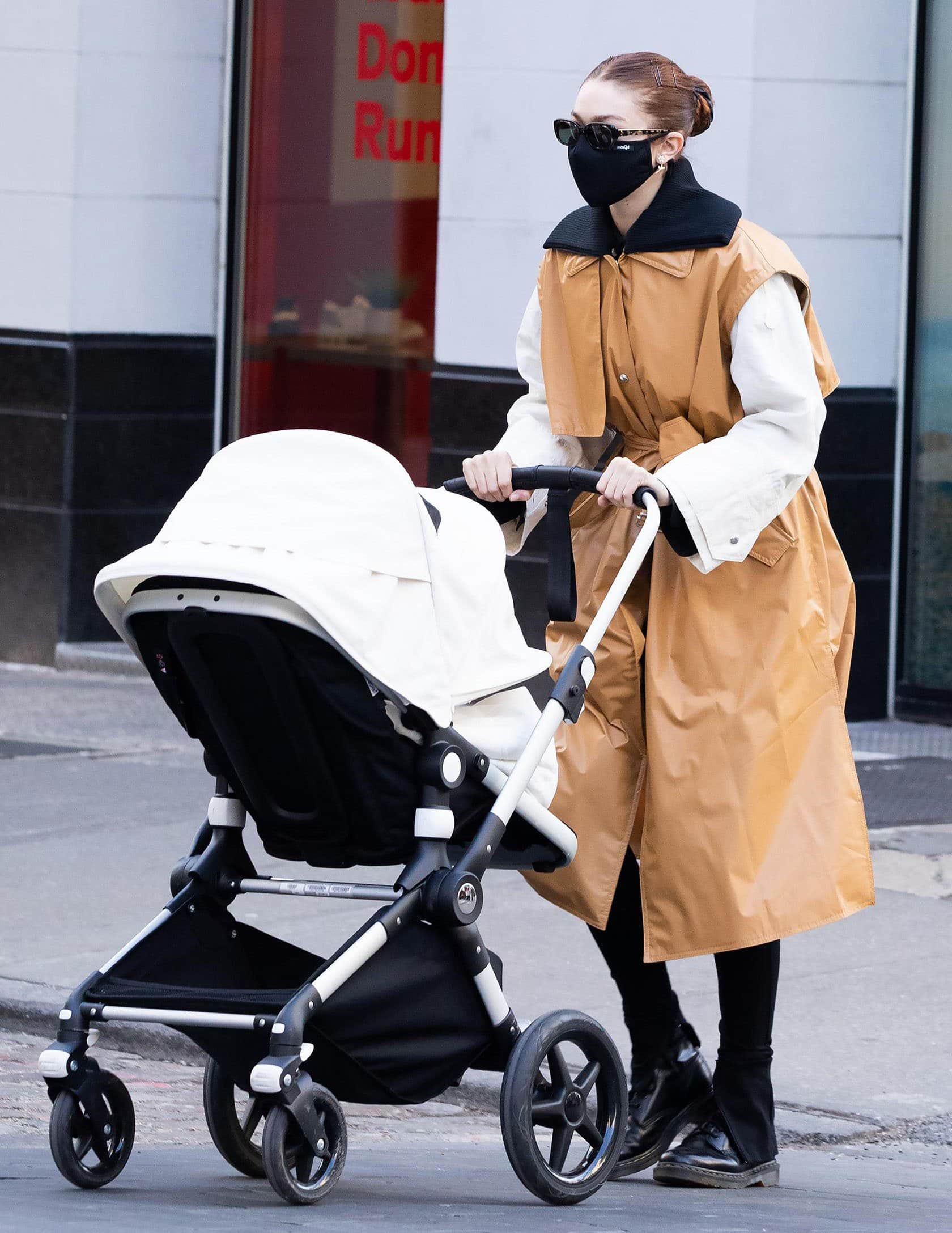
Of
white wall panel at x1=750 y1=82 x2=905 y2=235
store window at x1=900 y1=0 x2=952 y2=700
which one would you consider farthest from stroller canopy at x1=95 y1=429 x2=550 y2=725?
store window at x1=900 y1=0 x2=952 y2=700

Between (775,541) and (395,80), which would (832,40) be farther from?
(775,541)

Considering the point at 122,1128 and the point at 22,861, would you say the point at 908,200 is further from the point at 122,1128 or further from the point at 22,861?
the point at 122,1128

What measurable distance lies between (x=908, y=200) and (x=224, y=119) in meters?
3.46

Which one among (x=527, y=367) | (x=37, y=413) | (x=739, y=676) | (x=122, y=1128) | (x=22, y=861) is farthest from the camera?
(x=37, y=413)

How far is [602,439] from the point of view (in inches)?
177

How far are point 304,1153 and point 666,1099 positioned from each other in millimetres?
983

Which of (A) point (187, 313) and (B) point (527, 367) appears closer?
(B) point (527, 367)

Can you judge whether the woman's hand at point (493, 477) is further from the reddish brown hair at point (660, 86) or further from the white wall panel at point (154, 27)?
the white wall panel at point (154, 27)

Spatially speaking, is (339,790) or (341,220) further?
(341,220)

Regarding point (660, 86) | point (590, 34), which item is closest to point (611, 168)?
point (660, 86)

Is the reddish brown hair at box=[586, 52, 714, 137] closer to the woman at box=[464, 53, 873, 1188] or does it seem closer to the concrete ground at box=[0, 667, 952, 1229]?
the woman at box=[464, 53, 873, 1188]

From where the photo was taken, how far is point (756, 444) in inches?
162

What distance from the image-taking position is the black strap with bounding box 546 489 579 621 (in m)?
4.27

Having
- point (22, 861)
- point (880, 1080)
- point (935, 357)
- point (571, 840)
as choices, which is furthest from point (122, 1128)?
point (935, 357)
